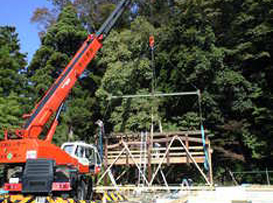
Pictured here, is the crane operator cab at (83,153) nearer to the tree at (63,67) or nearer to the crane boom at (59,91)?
the crane boom at (59,91)

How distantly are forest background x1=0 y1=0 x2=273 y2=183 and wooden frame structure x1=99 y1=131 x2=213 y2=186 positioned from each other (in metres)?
2.59

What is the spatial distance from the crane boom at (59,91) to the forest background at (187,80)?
7747 millimetres

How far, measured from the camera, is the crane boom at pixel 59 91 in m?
8.74

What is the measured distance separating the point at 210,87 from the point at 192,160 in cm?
651

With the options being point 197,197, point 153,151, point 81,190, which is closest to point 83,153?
point 81,190

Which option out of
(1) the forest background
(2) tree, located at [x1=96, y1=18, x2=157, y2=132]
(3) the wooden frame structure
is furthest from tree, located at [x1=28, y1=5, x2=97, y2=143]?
(3) the wooden frame structure

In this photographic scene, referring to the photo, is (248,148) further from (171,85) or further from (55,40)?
(55,40)

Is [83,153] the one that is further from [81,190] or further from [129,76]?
[129,76]

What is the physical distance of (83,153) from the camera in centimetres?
1085

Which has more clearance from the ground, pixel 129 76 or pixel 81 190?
pixel 129 76

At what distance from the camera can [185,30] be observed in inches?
788

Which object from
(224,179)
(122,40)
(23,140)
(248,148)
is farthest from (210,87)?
(23,140)

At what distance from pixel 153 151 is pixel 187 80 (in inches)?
230

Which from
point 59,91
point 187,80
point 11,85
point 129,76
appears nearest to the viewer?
point 59,91
